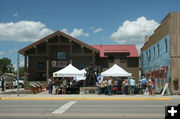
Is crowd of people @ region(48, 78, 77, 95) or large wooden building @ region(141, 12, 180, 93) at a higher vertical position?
large wooden building @ region(141, 12, 180, 93)

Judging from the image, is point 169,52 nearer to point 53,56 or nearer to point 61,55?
point 61,55

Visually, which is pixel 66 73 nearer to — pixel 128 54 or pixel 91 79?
pixel 91 79

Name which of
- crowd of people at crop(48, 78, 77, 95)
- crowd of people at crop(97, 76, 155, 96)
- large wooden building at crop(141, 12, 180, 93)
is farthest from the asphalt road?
large wooden building at crop(141, 12, 180, 93)

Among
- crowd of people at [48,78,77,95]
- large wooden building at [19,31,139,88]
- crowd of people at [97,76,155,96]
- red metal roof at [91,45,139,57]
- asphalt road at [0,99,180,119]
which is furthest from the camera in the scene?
red metal roof at [91,45,139,57]

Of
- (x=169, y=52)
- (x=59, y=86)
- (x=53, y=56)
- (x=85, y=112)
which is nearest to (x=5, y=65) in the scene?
(x=53, y=56)

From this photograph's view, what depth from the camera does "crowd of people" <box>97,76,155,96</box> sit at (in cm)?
1958

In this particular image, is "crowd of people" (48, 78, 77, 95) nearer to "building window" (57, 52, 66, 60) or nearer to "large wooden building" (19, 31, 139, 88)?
"large wooden building" (19, 31, 139, 88)

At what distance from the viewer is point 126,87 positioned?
66.0 ft

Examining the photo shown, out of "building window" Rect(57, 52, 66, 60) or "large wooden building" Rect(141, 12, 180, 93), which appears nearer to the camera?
"large wooden building" Rect(141, 12, 180, 93)

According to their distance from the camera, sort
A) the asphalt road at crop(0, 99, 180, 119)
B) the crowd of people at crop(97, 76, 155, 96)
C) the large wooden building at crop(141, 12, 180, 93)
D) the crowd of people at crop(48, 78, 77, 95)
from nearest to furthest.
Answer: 1. the asphalt road at crop(0, 99, 180, 119)
2. the crowd of people at crop(97, 76, 155, 96)
3. the crowd of people at crop(48, 78, 77, 95)
4. the large wooden building at crop(141, 12, 180, 93)

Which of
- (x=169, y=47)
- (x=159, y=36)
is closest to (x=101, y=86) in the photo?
(x=169, y=47)

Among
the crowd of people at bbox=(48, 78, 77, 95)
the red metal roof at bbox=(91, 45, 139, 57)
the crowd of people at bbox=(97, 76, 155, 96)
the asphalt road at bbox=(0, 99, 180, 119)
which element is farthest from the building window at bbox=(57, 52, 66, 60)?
the asphalt road at bbox=(0, 99, 180, 119)

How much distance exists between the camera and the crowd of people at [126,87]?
19.6m

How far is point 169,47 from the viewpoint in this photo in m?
22.6
